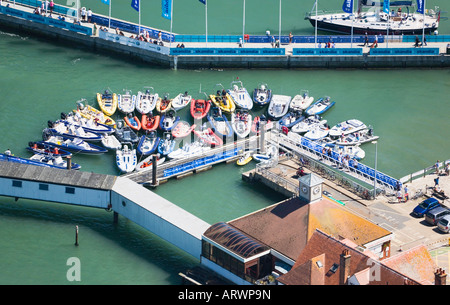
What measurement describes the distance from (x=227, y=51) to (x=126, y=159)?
33.1 m

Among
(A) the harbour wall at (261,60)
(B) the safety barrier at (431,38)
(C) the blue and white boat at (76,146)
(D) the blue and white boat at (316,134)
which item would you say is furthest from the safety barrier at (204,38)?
(C) the blue and white boat at (76,146)

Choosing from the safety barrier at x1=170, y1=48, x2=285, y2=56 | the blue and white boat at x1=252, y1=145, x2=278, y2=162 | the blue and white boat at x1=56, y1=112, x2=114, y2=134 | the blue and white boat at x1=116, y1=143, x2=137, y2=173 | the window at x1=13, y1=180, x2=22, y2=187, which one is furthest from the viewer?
the safety barrier at x1=170, y1=48, x2=285, y2=56

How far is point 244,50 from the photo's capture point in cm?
14338

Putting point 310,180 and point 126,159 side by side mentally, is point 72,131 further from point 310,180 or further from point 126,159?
point 310,180

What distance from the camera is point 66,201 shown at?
106 meters

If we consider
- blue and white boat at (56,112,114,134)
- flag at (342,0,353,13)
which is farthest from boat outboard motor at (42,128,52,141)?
flag at (342,0,353,13)

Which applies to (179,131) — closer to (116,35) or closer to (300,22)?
(116,35)

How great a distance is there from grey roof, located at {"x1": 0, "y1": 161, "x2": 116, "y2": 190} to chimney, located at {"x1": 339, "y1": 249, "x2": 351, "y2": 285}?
1156 inches

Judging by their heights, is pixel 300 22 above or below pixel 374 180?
above

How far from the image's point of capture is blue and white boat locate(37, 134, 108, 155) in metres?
118

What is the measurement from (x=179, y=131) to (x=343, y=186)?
71.7ft

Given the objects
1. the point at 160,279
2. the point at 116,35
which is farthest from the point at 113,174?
the point at 116,35

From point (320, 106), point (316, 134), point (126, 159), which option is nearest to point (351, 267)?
point (126, 159)

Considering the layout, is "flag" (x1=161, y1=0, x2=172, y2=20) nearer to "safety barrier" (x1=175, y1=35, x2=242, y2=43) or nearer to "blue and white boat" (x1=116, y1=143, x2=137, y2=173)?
"safety barrier" (x1=175, y1=35, x2=242, y2=43)
